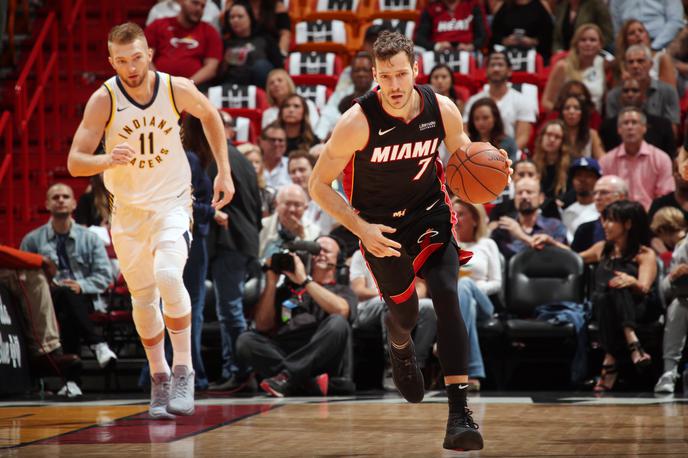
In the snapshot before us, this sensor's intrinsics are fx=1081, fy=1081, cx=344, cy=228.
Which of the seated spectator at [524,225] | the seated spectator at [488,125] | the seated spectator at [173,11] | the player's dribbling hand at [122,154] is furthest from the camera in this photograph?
the seated spectator at [173,11]

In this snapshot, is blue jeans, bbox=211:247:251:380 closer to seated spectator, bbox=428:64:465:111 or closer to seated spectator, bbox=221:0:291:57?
seated spectator, bbox=428:64:465:111

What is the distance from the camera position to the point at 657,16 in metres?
11.2

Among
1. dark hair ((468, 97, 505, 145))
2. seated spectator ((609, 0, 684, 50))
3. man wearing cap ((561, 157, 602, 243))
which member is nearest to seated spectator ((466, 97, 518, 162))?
dark hair ((468, 97, 505, 145))

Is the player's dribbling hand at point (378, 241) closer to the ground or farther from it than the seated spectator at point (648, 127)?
closer to the ground

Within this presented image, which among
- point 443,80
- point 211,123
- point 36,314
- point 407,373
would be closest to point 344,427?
point 407,373

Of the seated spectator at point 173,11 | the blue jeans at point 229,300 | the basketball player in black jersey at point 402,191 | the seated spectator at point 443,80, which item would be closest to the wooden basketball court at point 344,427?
the basketball player in black jersey at point 402,191

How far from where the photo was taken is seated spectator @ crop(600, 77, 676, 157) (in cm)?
944

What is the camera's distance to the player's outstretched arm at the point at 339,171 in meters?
4.38

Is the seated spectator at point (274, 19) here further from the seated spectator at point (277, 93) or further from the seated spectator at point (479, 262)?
the seated spectator at point (479, 262)

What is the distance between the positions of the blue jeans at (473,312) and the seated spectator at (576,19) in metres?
4.13

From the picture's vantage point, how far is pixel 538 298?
811 centimetres

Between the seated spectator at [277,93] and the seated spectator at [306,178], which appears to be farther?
the seated spectator at [277,93]

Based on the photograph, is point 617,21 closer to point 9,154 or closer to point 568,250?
point 568,250

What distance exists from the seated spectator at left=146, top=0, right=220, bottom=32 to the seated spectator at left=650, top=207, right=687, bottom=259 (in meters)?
5.74
